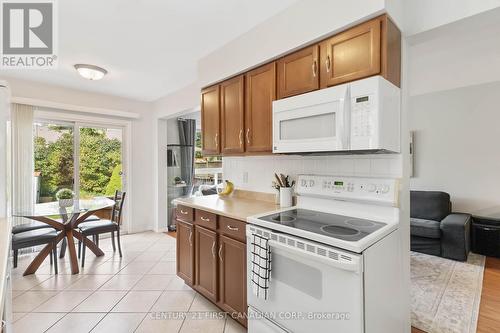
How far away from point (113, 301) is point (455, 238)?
13.3ft

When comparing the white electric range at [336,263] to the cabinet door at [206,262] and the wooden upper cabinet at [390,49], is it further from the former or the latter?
the wooden upper cabinet at [390,49]

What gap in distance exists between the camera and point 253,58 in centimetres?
234

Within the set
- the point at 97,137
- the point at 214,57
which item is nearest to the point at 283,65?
the point at 214,57

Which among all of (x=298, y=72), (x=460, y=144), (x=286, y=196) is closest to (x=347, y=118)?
(x=298, y=72)

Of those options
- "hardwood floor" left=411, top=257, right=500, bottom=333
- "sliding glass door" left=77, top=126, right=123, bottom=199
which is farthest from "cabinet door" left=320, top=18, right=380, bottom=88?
"sliding glass door" left=77, top=126, right=123, bottom=199

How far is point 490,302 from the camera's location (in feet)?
7.54

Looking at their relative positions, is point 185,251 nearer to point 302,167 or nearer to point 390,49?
point 302,167

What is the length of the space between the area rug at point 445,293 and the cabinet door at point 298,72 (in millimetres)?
2120

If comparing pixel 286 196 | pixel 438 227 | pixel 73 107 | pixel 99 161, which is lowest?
pixel 438 227

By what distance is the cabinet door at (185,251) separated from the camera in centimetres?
249

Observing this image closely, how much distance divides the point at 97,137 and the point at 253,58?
11.3 ft

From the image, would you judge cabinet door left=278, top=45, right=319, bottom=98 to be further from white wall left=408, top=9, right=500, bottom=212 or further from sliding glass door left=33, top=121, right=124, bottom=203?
sliding glass door left=33, top=121, right=124, bottom=203

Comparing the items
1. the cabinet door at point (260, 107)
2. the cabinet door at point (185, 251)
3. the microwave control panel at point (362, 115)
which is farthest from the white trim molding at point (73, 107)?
the microwave control panel at point (362, 115)

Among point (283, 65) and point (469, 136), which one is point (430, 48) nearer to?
point (469, 136)
